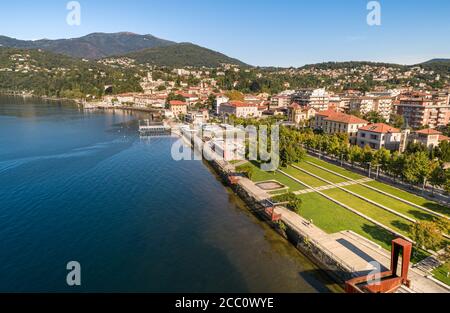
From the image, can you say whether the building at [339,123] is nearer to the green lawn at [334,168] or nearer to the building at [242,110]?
the green lawn at [334,168]

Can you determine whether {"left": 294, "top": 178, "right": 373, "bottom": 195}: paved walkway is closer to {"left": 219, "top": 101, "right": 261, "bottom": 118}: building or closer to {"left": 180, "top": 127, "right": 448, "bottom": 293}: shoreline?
{"left": 180, "top": 127, "right": 448, "bottom": 293}: shoreline

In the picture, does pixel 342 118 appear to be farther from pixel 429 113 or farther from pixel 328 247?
pixel 328 247

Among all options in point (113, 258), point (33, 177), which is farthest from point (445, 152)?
point (33, 177)

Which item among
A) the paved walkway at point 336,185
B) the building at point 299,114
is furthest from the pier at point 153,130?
the paved walkway at point 336,185

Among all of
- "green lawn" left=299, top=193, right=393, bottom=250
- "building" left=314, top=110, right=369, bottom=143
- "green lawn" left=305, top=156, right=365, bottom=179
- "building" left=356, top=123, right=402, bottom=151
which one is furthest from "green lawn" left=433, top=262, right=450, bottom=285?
"building" left=314, top=110, right=369, bottom=143

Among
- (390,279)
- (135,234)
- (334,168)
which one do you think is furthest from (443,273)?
(135,234)
